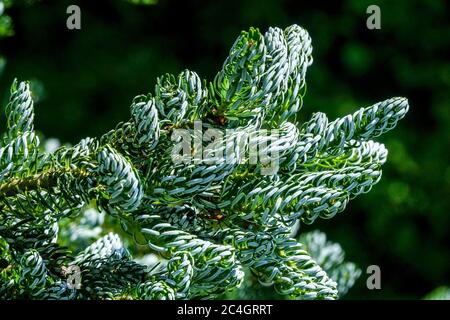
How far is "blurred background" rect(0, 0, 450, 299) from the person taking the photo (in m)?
3.56

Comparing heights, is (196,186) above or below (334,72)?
above

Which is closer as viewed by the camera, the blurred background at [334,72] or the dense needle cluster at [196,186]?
the dense needle cluster at [196,186]

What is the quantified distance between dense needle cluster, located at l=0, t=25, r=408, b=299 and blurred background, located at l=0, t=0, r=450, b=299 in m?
2.75

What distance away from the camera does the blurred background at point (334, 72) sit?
3.56 metres

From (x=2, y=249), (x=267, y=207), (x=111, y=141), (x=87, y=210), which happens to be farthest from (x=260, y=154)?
(x=87, y=210)

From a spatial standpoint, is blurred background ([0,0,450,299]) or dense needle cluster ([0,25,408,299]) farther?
blurred background ([0,0,450,299])

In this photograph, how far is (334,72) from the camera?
153 inches

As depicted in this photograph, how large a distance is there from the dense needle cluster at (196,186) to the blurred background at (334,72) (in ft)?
9.01

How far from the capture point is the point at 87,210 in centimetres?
111

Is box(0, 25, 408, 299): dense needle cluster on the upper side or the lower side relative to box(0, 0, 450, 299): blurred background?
upper

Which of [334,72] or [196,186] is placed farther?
[334,72]

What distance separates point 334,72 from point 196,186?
3.27 metres

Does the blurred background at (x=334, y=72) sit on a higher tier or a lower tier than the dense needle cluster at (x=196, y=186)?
lower

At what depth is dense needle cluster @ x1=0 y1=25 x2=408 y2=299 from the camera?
71cm
